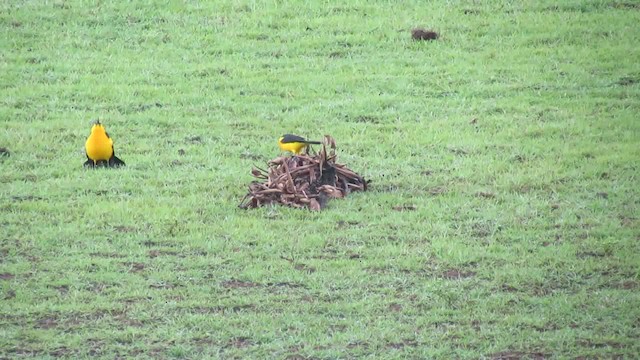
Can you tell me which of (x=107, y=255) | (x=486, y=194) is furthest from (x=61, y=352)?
(x=486, y=194)

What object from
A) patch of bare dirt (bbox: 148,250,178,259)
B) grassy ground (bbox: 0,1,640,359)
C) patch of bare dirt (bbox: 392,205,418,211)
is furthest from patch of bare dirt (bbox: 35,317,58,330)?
patch of bare dirt (bbox: 392,205,418,211)

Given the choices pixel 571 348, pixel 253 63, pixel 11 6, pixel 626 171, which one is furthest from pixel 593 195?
pixel 11 6

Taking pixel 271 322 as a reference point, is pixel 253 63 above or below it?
above

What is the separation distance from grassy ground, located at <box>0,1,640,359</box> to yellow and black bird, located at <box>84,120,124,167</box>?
14 centimetres

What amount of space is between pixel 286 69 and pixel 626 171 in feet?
15.5

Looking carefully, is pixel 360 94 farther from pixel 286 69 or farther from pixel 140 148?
pixel 140 148

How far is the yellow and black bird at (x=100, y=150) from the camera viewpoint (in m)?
11.1

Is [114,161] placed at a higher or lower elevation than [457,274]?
higher

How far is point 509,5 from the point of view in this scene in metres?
16.0

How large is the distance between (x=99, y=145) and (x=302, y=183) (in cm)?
215

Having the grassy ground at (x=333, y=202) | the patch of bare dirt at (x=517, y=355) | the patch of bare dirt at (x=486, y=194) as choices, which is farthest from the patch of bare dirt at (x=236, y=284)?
the patch of bare dirt at (x=486, y=194)

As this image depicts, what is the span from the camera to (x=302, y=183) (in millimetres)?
10266

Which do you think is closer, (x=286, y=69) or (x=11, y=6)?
(x=286, y=69)

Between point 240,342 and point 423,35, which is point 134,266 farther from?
point 423,35
